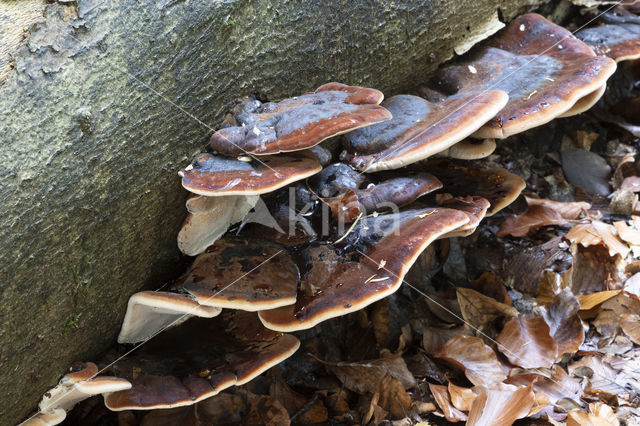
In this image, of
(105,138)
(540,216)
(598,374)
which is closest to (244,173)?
(105,138)

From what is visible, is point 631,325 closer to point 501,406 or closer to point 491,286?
point 491,286

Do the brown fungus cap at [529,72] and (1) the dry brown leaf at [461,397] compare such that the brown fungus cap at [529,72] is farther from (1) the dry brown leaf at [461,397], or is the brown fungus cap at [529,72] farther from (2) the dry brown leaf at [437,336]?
(1) the dry brown leaf at [461,397]

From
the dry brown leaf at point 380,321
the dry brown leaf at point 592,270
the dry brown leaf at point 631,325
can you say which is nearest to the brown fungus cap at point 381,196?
the dry brown leaf at point 380,321

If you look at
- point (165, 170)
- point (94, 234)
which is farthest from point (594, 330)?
point (94, 234)

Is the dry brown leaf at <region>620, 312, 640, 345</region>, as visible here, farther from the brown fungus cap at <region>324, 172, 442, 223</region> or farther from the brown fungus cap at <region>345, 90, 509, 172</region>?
the brown fungus cap at <region>345, 90, 509, 172</region>

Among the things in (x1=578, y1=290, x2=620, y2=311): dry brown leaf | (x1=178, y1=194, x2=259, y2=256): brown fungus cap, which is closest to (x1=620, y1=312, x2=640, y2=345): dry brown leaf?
(x1=578, y1=290, x2=620, y2=311): dry brown leaf

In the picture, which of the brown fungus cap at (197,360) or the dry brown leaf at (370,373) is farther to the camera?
the dry brown leaf at (370,373)

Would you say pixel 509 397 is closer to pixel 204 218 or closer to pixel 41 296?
pixel 204 218
